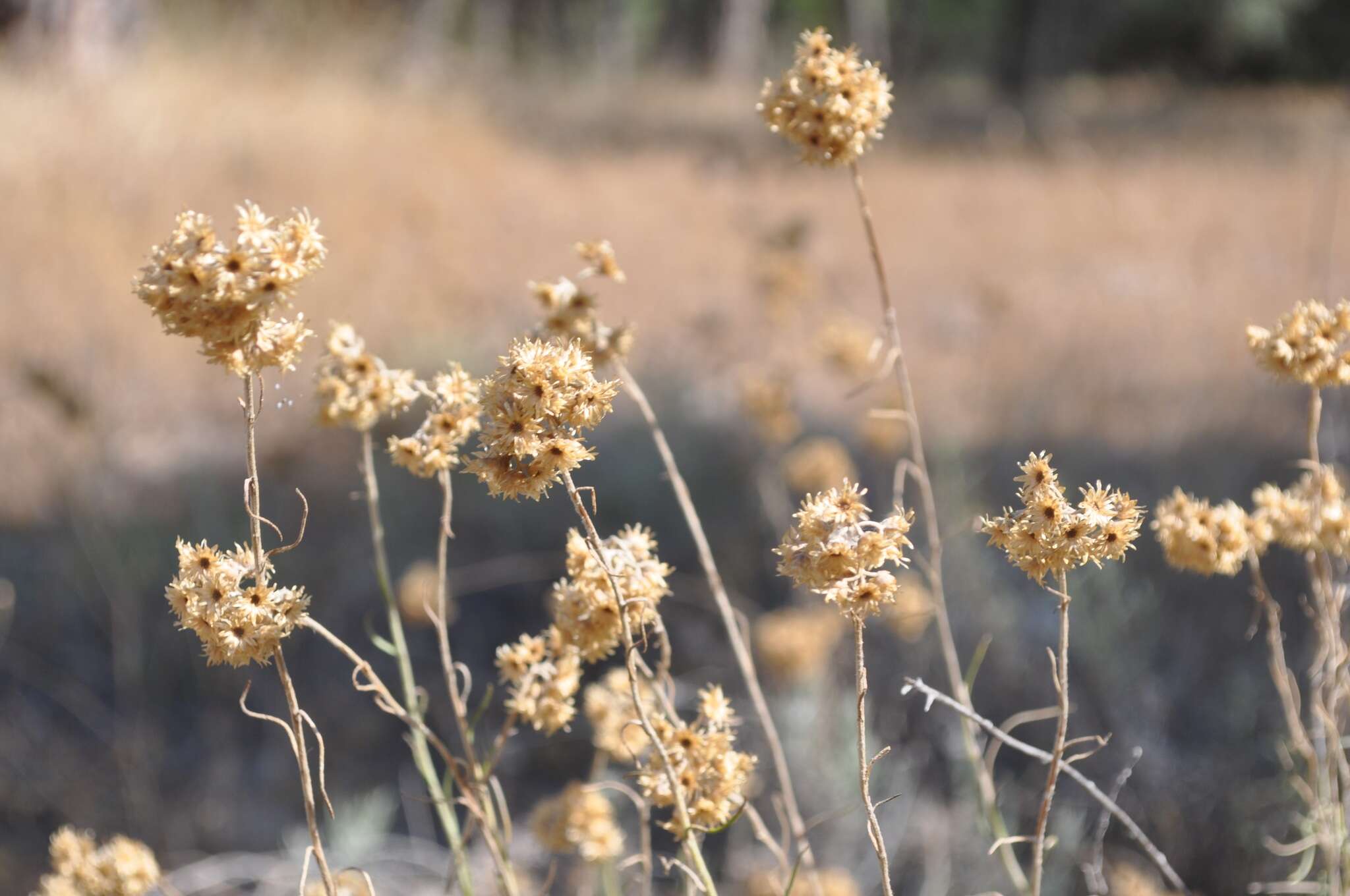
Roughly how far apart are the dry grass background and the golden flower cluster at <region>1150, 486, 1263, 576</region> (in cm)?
228

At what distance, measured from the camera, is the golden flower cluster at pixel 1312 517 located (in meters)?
1.20

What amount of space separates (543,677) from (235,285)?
57cm

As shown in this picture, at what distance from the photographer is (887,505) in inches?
158

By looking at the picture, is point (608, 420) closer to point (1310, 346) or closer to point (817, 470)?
point (817, 470)

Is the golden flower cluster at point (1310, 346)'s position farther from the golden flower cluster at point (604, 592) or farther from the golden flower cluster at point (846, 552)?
the golden flower cluster at point (604, 592)

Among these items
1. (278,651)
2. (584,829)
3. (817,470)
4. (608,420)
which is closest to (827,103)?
(278,651)

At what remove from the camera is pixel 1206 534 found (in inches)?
45.1

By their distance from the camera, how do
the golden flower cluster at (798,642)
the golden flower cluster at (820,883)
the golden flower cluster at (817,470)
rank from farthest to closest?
1. the golden flower cluster at (817,470)
2. the golden flower cluster at (798,642)
3. the golden flower cluster at (820,883)

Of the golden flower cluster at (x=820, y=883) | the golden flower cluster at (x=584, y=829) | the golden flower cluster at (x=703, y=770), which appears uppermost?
the golden flower cluster at (x=703, y=770)

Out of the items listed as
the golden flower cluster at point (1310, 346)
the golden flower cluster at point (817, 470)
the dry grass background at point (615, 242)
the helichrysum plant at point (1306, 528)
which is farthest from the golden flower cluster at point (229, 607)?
→ the dry grass background at point (615, 242)

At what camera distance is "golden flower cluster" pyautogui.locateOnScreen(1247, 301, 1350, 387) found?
A: 3.71 feet

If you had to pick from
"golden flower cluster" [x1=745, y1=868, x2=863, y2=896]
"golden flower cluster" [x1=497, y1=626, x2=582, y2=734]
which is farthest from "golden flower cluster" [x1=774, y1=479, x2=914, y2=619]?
"golden flower cluster" [x1=745, y1=868, x2=863, y2=896]

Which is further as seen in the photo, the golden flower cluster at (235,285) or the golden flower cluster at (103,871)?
the golden flower cluster at (103,871)

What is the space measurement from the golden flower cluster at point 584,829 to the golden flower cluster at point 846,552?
0.61 meters
